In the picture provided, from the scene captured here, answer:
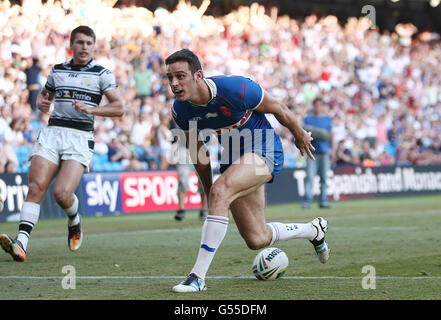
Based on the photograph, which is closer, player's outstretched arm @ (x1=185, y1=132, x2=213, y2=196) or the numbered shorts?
player's outstretched arm @ (x1=185, y1=132, x2=213, y2=196)

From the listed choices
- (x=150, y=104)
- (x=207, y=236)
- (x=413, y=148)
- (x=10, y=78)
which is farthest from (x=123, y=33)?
(x=207, y=236)

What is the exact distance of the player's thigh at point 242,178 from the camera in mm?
7496

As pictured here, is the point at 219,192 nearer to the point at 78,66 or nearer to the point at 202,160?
the point at 202,160

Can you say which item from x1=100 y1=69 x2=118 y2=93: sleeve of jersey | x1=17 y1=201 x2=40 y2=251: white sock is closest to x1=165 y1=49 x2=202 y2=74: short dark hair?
x1=100 y1=69 x2=118 y2=93: sleeve of jersey

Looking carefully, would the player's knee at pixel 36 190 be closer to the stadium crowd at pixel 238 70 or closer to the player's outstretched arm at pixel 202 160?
the player's outstretched arm at pixel 202 160

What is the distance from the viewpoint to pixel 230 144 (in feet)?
27.5

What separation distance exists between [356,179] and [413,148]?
5.93 metres

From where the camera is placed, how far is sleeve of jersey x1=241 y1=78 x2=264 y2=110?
770cm

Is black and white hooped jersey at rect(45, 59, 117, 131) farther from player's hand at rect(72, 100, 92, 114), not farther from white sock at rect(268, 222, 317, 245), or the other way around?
white sock at rect(268, 222, 317, 245)

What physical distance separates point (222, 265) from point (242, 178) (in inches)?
78.2

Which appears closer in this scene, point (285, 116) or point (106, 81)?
point (285, 116)

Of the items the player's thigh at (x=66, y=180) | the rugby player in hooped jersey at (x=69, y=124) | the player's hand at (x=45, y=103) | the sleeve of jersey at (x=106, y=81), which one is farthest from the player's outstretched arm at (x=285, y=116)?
the player's hand at (x=45, y=103)

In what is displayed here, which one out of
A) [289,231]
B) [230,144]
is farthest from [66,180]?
[289,231]

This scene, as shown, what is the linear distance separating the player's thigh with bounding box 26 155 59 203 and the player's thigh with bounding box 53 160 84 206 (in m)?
0.14
